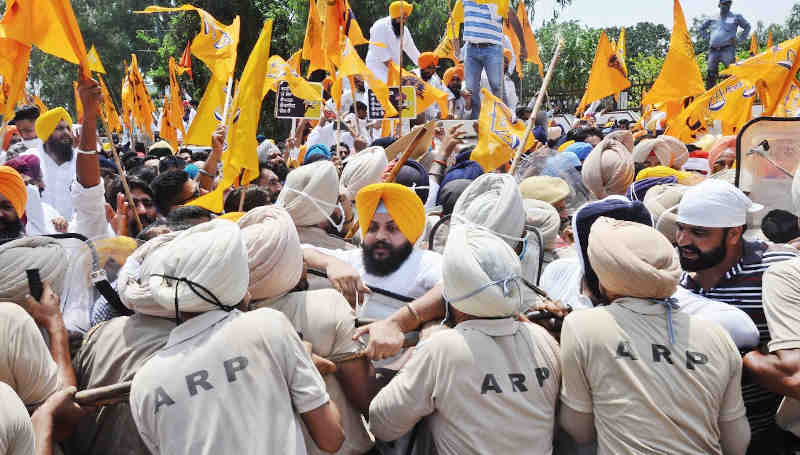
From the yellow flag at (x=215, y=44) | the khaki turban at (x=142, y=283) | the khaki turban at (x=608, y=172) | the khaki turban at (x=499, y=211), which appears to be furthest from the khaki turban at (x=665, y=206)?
the yellow flag at (x=215, y=44)

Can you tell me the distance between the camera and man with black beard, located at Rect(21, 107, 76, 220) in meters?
5.43

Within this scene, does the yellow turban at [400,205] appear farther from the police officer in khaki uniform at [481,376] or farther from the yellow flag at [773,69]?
the yellow flag at [773,69]

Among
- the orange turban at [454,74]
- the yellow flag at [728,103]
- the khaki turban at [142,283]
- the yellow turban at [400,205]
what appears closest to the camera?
the khaki turban at [142,283]

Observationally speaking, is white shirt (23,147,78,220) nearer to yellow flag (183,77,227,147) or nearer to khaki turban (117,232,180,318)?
yellow flag (183,77,227,147)

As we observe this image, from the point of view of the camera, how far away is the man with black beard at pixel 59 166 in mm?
5434

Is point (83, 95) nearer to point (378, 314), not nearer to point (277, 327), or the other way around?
point (378, 314)

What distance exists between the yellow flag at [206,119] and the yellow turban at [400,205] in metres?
2.24

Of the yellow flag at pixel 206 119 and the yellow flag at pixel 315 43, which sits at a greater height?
the yellow flag at pixel 315 43

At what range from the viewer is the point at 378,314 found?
2992 millimetres

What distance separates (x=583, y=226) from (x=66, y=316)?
226 cm

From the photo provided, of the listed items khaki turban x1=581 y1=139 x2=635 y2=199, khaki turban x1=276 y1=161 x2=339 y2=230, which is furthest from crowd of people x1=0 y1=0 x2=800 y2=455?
khaki turban x1=581 y1=139 x2=635 y2=199

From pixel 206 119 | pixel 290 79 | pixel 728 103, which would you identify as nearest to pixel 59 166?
pixel 206 119

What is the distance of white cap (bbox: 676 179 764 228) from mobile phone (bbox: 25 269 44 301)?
270cm

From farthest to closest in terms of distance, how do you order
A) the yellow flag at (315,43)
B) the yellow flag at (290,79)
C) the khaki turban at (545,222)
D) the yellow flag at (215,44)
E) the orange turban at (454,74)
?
1. the orange turban at (454,74)
2. the yellow flag at (290,79)
3. the yellow flag at (315,43)
4. the yellow flag at (215,44)
5. the khaki turban at (545,222)
